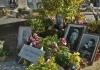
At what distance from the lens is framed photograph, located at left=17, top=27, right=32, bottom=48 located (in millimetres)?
6673

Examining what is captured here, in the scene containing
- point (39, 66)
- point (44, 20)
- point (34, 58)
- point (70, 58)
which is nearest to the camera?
point (39, 66)

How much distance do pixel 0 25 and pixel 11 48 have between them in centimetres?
317

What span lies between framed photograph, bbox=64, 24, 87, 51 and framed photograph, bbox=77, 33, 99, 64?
0.70 feet

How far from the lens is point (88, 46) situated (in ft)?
19.7

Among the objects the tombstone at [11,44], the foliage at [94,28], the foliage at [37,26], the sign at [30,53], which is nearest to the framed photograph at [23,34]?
the tombstone at [11,44]

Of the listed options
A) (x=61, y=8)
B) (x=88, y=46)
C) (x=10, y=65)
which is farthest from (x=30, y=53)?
(x=61, y=8)

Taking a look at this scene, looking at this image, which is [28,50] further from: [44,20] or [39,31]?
[44,20]

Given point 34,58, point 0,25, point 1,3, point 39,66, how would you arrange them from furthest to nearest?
1. point 1,3
2. point 0,25
3. point 34,58
4. point 39,66

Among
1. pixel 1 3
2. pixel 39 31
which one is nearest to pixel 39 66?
pixel 39 31

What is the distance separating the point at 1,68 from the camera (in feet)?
18.8

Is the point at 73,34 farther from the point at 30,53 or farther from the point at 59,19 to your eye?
the point at 30,53

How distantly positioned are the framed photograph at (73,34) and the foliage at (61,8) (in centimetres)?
89

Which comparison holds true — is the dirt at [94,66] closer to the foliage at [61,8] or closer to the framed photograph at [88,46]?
the framed photograph at [88,46]

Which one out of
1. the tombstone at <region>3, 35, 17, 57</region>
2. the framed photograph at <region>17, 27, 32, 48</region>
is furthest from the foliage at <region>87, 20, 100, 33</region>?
the tombstone at <region>3, 35, 17, 57</region>
